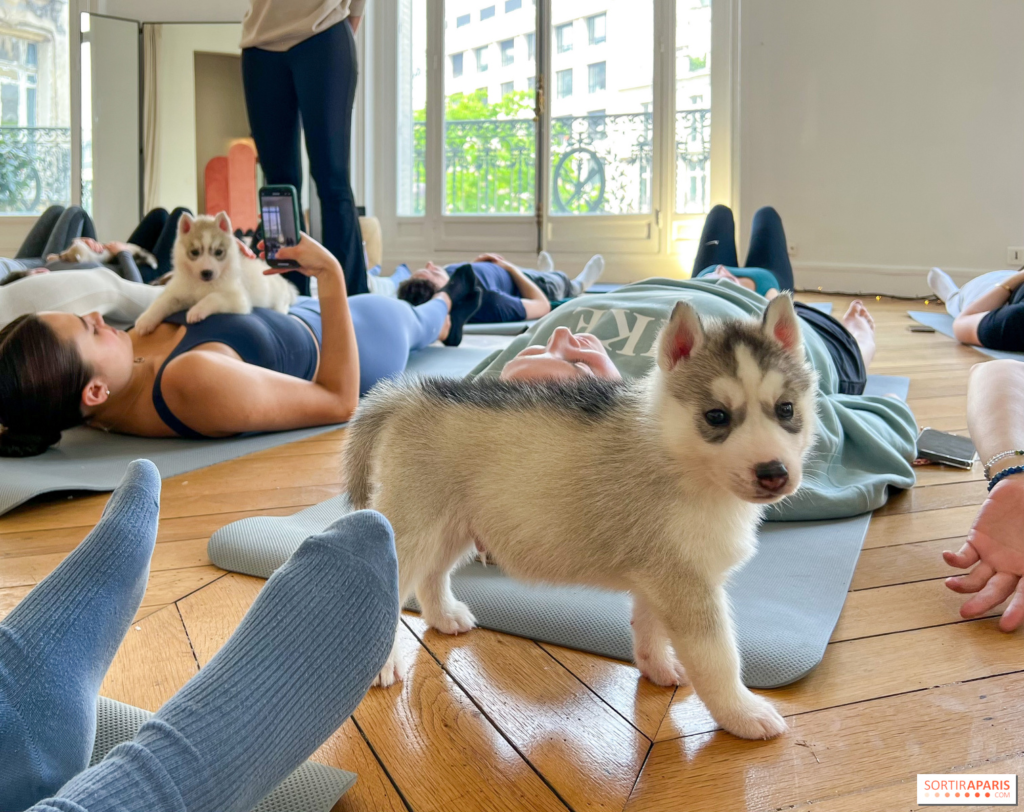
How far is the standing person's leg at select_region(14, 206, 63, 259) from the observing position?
467 centimetres

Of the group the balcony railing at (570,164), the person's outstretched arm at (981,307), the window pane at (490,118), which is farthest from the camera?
the window pane at (490,118)

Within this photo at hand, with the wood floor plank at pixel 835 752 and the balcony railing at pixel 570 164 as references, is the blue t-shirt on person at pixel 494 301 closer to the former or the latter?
the balcony railing at pixel 570 164

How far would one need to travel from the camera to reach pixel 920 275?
5.50 meters

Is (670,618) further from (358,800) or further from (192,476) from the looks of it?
(192,476)

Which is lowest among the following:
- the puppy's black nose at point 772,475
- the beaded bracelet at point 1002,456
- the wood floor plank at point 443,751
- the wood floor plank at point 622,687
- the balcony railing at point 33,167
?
the wood floor plank at point 443,751

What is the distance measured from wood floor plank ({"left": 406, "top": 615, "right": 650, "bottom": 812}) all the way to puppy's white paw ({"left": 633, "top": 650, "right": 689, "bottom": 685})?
0.25 feet

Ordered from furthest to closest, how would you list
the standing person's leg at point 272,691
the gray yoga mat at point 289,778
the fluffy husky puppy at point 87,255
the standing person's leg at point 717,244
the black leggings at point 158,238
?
1. the black leggings at point 158,238
2. the standing person's leg at point 717,244
3. the fluffy husky puppy at point 87,255
4. the gray yoga mat at point 289,778
5. the standing person's leg at point 272,691

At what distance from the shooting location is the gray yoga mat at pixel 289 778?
0.79 metres

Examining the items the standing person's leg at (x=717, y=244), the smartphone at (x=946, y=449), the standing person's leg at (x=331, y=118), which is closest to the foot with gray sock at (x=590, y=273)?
the standing person's leg at (x=717, y=244)

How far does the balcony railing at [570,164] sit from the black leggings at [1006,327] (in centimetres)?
299

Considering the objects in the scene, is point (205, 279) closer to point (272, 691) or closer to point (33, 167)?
point (272, 691)

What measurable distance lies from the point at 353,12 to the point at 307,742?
3.12m

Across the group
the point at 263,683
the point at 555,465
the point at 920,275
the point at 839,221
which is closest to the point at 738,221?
the point at 839,221

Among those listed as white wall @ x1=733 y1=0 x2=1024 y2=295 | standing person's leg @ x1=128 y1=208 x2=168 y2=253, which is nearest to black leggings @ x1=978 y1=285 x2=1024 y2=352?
white wall @ x1=733 y1=0 x2=1024 y2=295
